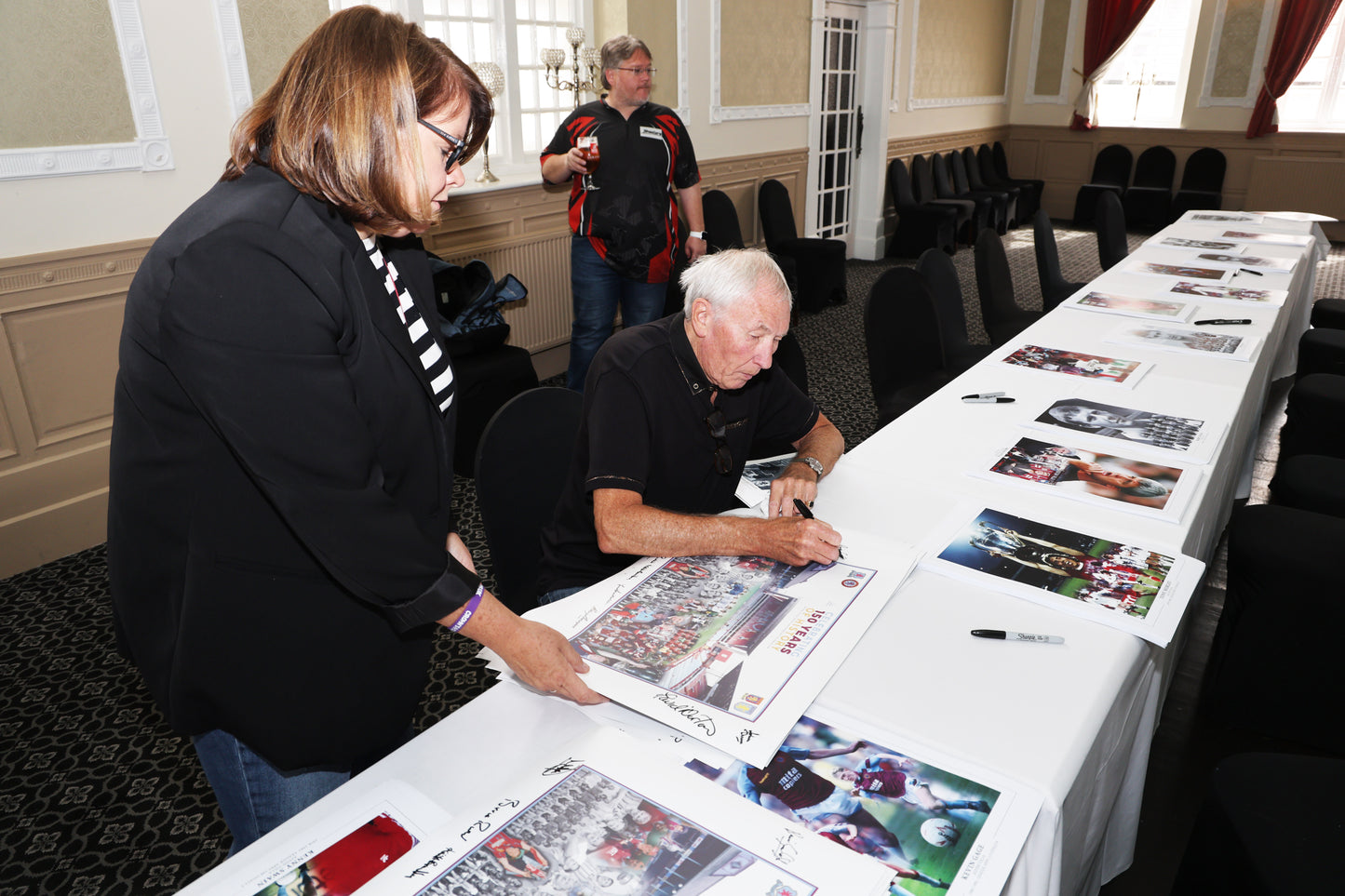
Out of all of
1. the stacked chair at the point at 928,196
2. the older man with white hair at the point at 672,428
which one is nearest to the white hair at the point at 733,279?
the older man with white hair at the point at 672,428

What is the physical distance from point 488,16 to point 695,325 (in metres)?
3.60

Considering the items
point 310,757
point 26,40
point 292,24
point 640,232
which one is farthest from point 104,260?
point 310,757

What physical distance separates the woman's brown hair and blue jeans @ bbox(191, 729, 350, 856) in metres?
0.72

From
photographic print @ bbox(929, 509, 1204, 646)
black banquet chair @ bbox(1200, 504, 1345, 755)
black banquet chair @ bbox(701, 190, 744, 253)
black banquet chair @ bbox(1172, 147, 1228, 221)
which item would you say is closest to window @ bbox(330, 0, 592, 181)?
black banquet chair @ bbox(701, 190, 744, 253)

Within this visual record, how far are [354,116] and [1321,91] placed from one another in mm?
11432

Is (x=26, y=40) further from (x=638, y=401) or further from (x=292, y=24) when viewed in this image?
(x=638, y=401)

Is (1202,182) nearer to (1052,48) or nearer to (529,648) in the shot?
(1052,48)

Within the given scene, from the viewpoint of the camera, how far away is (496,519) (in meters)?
1.80

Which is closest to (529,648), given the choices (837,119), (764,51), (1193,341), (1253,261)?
(1193,341)

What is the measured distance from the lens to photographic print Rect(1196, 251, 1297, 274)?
159 inches

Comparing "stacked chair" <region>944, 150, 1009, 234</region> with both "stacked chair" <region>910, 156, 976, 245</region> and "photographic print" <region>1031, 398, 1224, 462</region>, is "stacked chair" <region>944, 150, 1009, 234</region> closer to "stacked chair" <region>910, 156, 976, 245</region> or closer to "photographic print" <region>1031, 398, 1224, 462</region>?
"stacked chair" <region>910, 156, 976, 245</region>

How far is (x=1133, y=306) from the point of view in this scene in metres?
3.35

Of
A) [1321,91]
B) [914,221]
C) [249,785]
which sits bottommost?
[914,221]

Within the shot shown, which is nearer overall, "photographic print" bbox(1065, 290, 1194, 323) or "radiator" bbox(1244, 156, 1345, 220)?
"photographic print" bbox(1065, 290, 1194, 323)
